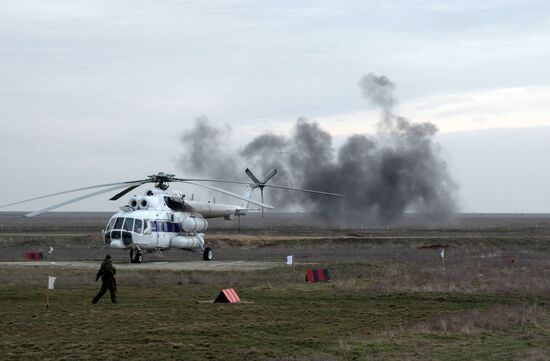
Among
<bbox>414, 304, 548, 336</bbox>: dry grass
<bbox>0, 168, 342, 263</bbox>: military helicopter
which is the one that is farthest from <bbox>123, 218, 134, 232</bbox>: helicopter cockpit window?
<bbox>414, 304, 548, 336</bbox>: dry grass

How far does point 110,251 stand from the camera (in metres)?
65.9

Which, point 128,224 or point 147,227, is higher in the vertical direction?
point 128,224

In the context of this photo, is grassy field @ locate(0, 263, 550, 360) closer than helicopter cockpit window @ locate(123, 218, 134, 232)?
Yes

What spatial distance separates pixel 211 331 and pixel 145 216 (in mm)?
25558

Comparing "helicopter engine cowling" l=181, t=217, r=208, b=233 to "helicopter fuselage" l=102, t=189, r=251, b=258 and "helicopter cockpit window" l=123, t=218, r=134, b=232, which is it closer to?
"helicopter fuselage" l=102, t=189, r=251, b=258

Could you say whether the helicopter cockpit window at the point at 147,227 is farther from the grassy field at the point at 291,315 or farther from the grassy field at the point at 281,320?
the grassy field at the point at 281,320

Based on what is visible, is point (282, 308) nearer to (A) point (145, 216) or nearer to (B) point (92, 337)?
(B) point (92, 337)

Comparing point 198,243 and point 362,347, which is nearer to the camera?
point 362,347

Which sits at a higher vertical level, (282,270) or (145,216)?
(145,216)

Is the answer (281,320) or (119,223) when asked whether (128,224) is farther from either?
(281,320)

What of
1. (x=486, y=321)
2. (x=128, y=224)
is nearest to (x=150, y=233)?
(x=128, y=224)

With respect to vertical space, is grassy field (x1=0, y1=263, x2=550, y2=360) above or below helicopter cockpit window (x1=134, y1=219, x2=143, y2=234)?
below

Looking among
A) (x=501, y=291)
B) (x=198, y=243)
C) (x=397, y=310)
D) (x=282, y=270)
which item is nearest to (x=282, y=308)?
(x=397, y=310)

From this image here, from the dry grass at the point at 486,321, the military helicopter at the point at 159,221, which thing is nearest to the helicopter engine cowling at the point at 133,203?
the military helicopter at the point at 159,221
